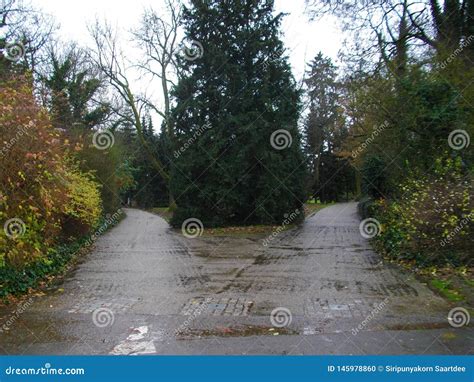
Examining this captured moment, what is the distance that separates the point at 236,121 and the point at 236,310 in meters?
14.6

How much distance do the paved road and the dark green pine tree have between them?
8.87 meters

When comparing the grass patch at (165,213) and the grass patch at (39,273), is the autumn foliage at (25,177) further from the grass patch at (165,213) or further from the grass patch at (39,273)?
the grass patch at (165,213)

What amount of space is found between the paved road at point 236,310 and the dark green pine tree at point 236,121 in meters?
8.87

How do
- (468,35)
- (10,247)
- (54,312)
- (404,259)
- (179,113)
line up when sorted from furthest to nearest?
(179,113), (468,35), (404,259), (10,247), (54,312)

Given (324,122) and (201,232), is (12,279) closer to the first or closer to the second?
(201,232)

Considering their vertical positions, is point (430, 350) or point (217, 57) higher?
point (217, 57)

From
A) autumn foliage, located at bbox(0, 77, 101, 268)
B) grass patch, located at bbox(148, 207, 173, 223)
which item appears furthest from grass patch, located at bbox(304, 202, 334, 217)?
autumn foliage, located at bbox(0, 77, 101, 268)

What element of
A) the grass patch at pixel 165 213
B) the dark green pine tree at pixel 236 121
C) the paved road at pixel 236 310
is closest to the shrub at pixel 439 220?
the paved road at pixel 236 310

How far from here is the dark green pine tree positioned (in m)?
21.3

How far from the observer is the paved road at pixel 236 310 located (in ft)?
18.3

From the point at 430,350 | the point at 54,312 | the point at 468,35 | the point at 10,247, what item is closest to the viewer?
the point at 430,350

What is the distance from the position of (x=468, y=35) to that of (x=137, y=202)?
4987 centimetres

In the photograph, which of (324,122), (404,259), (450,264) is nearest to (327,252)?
(404,259)

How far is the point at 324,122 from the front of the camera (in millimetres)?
49375
